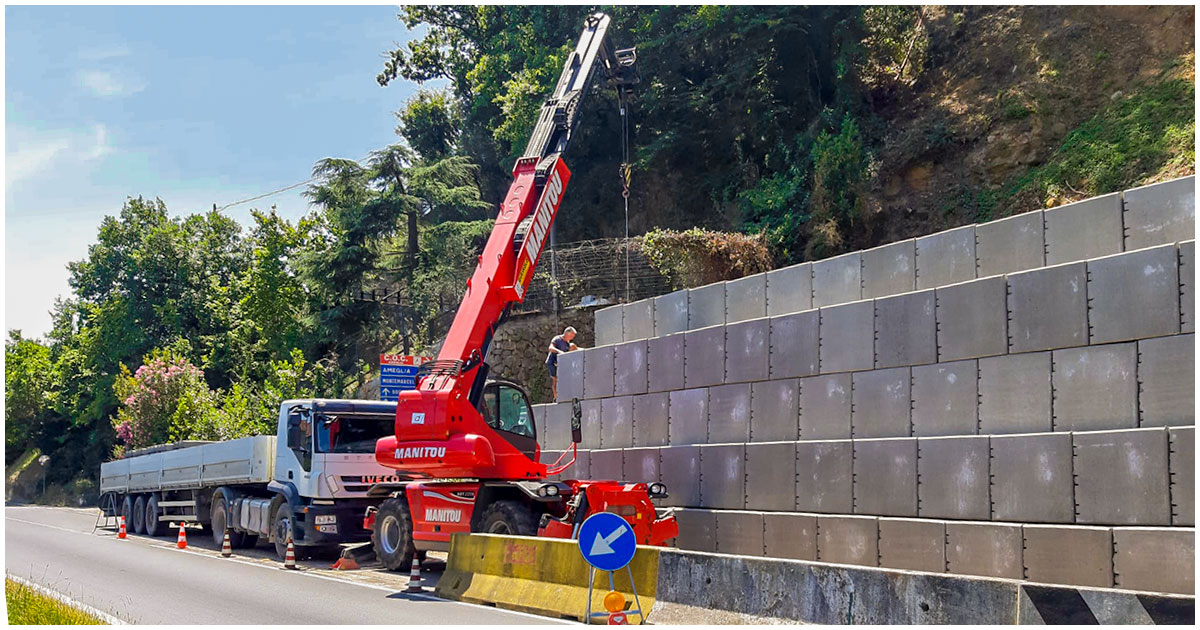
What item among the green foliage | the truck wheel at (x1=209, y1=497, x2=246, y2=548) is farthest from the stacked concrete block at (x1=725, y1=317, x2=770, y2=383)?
the truck wheel at (x1=209, y1=497, x2=246, y2=548)

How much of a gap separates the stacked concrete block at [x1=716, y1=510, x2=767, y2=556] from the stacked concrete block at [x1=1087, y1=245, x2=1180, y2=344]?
5.71m

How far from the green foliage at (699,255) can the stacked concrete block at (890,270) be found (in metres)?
8.36

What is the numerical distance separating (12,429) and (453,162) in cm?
3671

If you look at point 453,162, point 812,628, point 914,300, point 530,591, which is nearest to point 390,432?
point 530,591

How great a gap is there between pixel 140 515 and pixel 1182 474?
23706 mm

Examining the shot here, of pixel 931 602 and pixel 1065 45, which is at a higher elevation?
pixel 1065 45

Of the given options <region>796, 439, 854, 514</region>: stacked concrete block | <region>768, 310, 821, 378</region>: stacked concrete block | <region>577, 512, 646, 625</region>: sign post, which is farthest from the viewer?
<region>768, 310, 821, 378</region>: stacked concrete block

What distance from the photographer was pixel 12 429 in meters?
58.3

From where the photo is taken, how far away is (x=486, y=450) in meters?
15.0

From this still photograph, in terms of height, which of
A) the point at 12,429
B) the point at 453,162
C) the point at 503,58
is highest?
the point at 503,58

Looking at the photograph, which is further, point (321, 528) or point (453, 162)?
point (453, 162)

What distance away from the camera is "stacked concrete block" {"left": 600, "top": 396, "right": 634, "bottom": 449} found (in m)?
18.8

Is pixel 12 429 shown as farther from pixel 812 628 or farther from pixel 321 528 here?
pixel 812 628

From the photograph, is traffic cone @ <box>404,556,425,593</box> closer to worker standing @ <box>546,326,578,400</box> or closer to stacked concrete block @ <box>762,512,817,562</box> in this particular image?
stacked concrete block @ <box>762,512,817,562</box>
